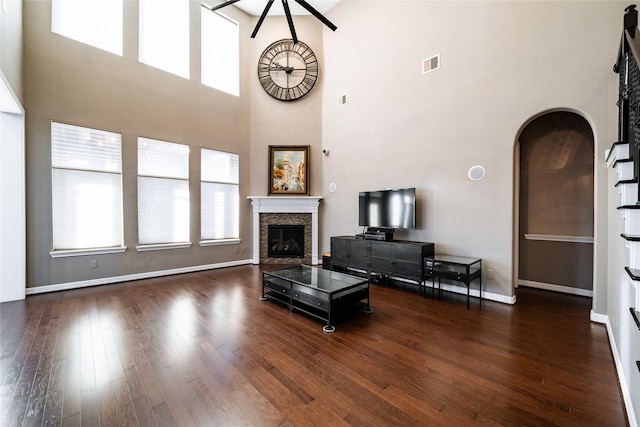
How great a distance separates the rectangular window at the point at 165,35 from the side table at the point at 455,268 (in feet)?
19.0

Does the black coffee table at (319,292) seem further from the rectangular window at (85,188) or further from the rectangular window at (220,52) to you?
the rectangular window at (220,52)

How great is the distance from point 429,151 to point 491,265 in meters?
1.97

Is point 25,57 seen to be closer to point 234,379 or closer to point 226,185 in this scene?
point 226,185

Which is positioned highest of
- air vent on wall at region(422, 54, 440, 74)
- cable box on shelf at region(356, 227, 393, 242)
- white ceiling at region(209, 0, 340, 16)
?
white ceiling at region(209, 0, 340, 16)

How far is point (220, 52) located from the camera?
6113mm

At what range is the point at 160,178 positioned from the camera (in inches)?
205

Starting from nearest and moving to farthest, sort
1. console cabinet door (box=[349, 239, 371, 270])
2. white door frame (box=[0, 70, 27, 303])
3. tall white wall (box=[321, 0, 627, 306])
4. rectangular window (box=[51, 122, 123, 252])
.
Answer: tall white wall (box=[321, 0, 627, 306])
white door frame (box=[0, 70, 27, 303])
rectangular window (box=[51, 122, 123, 252])
console cabinet door (box=[349, 239, 371, 270])

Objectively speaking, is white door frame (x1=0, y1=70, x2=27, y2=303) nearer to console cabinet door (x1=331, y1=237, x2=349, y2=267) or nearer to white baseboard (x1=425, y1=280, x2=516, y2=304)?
console cabinet door (x1=331, y1=237, x2=349, y2=267)

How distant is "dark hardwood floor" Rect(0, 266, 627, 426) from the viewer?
1.71m

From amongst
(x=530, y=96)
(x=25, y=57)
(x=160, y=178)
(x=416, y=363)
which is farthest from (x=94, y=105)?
(x=530, y=96)

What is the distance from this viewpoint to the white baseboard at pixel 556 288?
4031mm

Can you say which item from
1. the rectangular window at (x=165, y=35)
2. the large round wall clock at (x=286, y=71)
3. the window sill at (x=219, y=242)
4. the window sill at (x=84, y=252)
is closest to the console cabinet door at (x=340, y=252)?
the window sill at (x=219, y=242)

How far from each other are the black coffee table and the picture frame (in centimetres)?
288

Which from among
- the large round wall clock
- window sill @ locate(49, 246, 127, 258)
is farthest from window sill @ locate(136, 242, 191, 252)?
the large round wall clock
